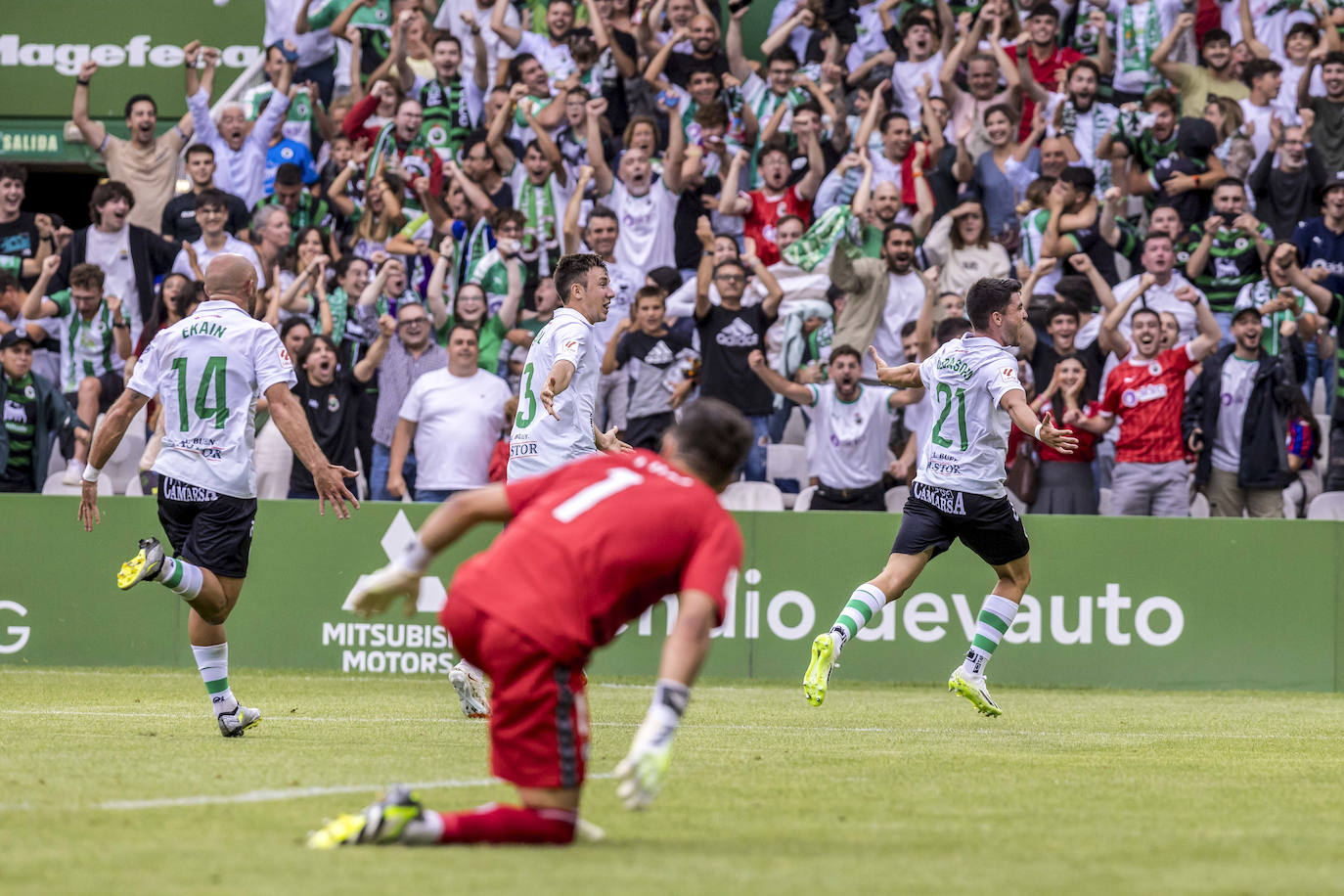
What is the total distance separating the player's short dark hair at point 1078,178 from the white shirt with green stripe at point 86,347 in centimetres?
908

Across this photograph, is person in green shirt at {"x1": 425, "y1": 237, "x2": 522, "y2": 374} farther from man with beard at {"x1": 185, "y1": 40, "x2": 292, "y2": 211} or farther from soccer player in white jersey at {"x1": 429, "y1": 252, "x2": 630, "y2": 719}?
soccer player in white jersey at {"x1": 429, "y1": 252, "x2": 630, "y2": 719}

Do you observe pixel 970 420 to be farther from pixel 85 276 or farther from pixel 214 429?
pixel 85 276

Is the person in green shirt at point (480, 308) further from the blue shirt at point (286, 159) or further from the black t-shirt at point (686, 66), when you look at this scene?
the black t-shirt at point (686, 66)

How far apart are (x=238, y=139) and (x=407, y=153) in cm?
188

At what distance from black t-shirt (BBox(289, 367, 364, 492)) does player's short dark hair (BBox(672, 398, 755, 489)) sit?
34.5 ft

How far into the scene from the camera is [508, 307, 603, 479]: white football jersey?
9938 mm

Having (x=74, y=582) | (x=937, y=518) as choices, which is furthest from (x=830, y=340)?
(x=74, y=582)

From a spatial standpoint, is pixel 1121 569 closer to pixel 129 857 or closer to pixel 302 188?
pixel 302 188

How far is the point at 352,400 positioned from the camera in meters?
15.7

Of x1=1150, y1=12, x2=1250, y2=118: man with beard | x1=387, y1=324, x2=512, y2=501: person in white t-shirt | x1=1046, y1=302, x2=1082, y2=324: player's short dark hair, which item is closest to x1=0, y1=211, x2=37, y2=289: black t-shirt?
x1=387, y1=324, x2=512, y2=501: person in white t-shirt

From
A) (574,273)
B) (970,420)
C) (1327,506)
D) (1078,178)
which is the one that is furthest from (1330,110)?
(574,273)

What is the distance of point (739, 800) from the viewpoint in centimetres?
655

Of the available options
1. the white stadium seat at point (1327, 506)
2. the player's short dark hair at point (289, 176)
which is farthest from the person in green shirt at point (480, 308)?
the white stadium seat at point (1327, 506)

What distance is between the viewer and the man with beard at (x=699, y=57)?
59.3 ft
